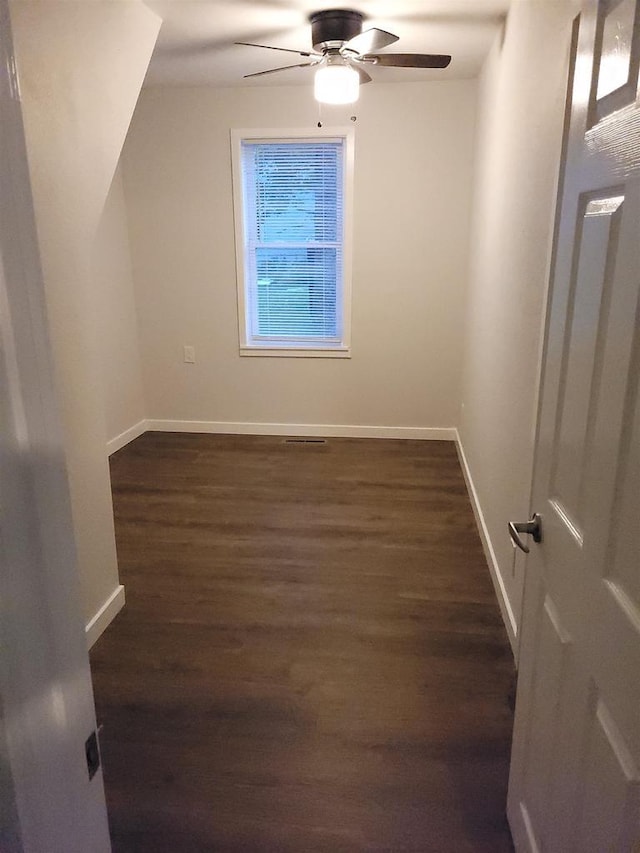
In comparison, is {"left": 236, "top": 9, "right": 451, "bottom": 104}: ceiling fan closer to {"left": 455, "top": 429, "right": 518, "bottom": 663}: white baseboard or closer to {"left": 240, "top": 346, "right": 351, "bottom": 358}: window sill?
{"left": 240, "top": 346, "right": 351, "bottom": 358}: window sill

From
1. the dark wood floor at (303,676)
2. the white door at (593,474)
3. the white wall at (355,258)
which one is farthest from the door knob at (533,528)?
the white wall at (355,258)

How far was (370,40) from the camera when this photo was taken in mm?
2830

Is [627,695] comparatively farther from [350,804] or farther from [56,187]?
[56,187]

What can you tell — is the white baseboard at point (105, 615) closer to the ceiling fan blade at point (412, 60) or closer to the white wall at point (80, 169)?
the white wall at point (80, 169)

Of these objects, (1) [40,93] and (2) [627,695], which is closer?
(2) [627,695]

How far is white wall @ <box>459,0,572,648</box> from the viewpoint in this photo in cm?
205

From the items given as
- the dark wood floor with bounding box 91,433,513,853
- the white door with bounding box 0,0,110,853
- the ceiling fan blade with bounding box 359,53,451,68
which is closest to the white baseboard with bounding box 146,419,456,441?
the dark wood floor with bounding box 91,433,513,853

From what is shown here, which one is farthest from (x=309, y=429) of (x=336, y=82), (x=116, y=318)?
(x=336, y=82)

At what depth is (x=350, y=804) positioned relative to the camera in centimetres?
173

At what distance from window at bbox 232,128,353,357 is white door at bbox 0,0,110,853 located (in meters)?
4.10

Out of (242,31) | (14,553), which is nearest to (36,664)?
(14,553)

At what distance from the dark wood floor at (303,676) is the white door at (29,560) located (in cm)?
120

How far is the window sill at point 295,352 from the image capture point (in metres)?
4.77

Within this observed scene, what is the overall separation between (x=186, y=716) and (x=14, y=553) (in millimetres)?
1694
